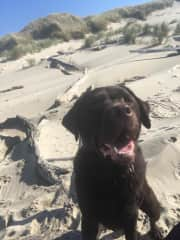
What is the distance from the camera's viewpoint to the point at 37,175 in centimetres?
629

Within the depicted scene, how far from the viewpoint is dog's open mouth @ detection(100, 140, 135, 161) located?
3664mm

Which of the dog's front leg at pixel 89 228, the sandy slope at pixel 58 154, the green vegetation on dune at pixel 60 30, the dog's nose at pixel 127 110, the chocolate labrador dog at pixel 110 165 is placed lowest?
the green vegetation on dune at pixel 60 30

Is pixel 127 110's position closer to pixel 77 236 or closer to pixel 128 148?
pixel 128 148

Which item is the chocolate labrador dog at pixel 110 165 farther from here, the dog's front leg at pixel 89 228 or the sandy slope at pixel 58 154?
the sandy slope at pixel 58 154

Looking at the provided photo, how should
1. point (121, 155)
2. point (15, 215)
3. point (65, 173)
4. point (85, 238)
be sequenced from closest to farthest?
point (121, 155) → point (85, 238) → point (15, 215) → point (65, 173)

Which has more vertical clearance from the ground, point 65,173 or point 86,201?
point 86,201

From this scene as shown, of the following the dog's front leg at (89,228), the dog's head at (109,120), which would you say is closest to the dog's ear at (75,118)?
the dog's head at (109,120)

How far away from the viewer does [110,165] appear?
3.70 m

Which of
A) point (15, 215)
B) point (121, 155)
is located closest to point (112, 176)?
point (121, 155)

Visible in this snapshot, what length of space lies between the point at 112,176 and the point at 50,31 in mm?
28961

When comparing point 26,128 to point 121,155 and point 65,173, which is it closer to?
point 65,173

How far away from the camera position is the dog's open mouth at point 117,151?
144 inches

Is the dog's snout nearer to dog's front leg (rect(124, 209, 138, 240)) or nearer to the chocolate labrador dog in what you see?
the chocolate labrador dog

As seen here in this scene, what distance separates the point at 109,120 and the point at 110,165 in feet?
1.21
